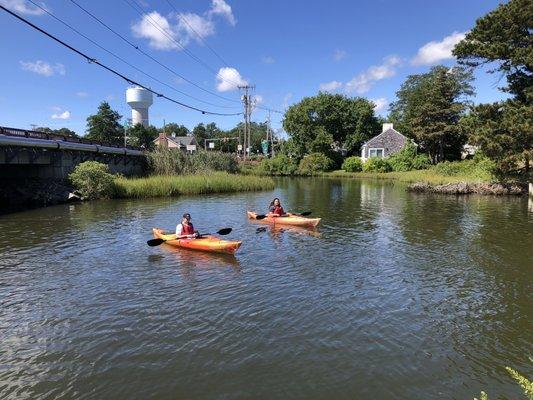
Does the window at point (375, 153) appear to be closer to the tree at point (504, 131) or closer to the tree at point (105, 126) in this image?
the tree at point (504, 131)

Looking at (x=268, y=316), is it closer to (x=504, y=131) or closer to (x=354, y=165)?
(x=504, y=131)

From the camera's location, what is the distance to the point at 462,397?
23.1ft

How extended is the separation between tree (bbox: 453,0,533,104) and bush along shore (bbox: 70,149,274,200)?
856 inches

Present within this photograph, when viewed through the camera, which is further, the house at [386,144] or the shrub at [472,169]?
the house at [386,144]

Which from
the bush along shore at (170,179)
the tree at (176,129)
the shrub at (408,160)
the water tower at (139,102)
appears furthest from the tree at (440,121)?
the tree at (176,129)

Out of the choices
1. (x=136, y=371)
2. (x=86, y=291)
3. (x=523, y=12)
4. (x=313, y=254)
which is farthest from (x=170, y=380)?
(x=523, y=12)

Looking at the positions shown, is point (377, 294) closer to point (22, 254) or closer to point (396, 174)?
point (22, 254)

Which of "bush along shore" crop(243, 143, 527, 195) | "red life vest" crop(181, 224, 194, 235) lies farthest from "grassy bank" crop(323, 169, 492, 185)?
"red life vest" crop(181, 224, 194, 235)

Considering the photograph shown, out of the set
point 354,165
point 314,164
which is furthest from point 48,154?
point 354,165

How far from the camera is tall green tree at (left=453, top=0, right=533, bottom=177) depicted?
32.1 meters

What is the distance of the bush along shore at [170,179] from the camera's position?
33.2 metres

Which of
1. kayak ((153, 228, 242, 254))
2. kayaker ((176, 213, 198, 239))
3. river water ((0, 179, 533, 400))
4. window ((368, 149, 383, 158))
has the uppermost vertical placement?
window ((368, 149, 383, 158))

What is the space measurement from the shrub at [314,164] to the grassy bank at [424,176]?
282 centimetres

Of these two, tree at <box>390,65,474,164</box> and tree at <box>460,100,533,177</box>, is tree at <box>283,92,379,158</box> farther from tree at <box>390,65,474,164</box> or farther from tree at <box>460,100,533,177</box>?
tree at <box>460,100,533,177</box>
